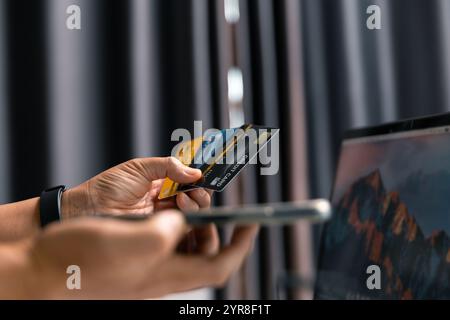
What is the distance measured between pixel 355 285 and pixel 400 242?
0.09 m

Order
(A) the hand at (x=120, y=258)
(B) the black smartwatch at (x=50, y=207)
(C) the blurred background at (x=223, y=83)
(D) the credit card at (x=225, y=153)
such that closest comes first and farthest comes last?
(A) the hand at (x=120, y=258) < (D) the credit card at (x=225, y=153) < (B) the black smartwatch at (x=50, y=207) < (C) the blurred background at (x=223, y=83)

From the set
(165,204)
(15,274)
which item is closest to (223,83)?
(165,204)

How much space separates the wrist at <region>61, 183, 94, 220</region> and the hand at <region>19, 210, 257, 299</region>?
1.65 ft

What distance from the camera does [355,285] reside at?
2.07ft

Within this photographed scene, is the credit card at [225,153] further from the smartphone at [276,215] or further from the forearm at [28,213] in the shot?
the smartphone at [276,215]

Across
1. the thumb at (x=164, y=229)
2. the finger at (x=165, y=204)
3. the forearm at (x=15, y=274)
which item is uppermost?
the thumb at (x=164, y=229)

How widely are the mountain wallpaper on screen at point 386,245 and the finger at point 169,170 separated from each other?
225 mm

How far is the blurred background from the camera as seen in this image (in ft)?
4.00

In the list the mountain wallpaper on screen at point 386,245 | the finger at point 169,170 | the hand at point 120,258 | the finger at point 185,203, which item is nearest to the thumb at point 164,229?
the hand at point 120,258

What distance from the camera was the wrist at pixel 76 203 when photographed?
2.89 feet

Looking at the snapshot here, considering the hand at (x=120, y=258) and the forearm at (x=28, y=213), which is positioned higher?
the hand at (x=120, y=258)

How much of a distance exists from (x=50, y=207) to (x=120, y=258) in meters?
0.59

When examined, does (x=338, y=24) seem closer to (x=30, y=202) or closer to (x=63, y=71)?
(x=63, y=71)

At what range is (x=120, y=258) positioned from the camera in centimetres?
30
